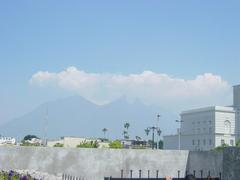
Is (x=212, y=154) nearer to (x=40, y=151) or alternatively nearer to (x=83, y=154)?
(x=83, y=154)

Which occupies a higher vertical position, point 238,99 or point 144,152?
point 238,99

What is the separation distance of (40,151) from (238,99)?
12518 cm

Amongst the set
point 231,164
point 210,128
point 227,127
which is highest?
point 227,127

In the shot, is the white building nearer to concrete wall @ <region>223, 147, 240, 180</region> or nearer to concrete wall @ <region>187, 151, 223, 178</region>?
concrete wall @ <region>187, 151, 223, 178</region>

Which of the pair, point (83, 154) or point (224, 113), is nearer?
point (83, 154)

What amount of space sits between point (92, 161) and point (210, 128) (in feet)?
368

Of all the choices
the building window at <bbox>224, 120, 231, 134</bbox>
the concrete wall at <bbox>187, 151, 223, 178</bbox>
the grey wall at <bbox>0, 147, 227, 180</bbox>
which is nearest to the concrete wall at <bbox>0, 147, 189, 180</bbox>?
the grey wall at <bbox>0, 147, 227, 180</bbox>

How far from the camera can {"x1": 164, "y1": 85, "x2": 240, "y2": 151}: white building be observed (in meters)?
125

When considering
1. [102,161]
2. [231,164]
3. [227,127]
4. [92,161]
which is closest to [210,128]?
[227,127]

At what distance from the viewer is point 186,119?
138125mm

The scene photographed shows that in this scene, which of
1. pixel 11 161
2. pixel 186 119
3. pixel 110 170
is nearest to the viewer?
pixel 11 161

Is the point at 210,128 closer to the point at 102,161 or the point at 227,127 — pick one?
the point at 227,127

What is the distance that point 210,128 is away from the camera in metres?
125

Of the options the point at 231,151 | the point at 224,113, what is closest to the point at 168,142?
the point at 224,113
